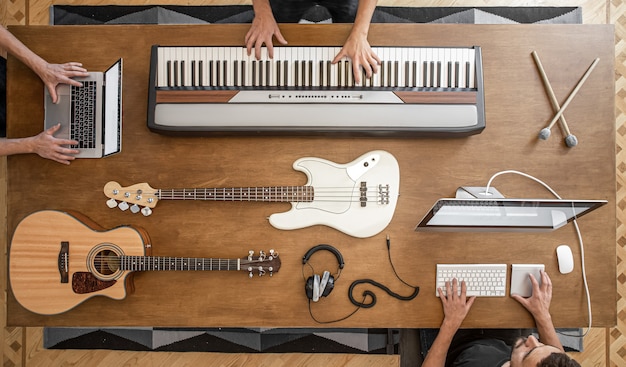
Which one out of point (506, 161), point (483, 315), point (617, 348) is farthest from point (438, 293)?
point (617, 348)

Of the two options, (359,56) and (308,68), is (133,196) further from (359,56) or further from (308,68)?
(359,56)

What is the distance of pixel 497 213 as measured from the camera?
1479 millimetres

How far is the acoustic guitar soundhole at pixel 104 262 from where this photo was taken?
5.39 feet

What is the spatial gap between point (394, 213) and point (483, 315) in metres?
0.57

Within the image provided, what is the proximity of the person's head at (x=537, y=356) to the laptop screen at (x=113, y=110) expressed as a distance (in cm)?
182

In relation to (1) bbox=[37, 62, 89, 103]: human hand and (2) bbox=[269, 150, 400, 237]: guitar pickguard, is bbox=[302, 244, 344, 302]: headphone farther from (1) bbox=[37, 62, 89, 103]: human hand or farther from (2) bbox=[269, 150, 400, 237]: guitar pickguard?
(1) bbox=[37, 62, 89, 103]: human hand

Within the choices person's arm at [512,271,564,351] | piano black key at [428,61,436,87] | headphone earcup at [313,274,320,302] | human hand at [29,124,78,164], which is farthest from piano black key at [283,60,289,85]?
person's arm at [512,271,564,351]

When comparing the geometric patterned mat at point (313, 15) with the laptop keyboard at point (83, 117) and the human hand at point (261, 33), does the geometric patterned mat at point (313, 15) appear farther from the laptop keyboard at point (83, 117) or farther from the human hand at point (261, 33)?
the laptop keyboard at point (83, 117)

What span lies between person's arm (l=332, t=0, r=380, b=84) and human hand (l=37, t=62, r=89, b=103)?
3.52 feet

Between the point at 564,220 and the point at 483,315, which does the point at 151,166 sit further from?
the point at 564,220

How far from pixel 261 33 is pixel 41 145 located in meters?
1.01

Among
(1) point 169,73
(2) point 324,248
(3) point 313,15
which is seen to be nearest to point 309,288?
(2) point 324,248

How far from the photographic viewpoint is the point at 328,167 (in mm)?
1711

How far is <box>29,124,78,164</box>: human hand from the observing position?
1.67m
